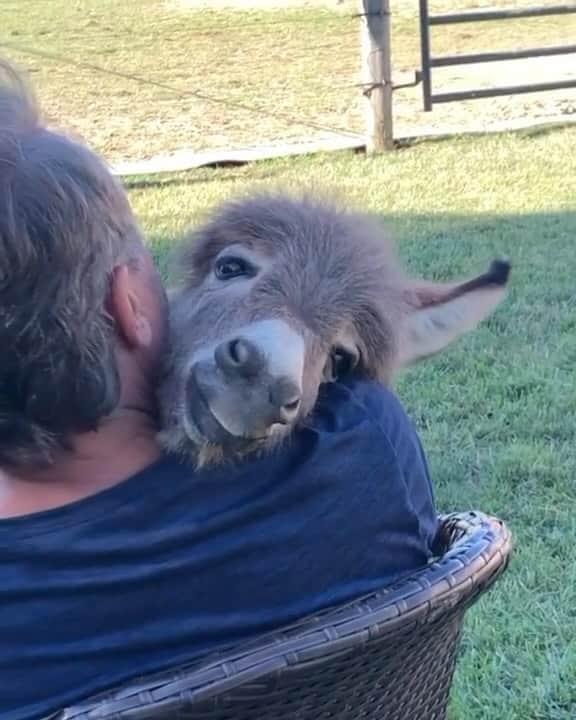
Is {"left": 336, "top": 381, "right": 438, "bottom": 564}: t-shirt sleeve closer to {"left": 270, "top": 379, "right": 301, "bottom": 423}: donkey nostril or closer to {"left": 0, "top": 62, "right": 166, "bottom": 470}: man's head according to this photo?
{"left": 270, "top": 379, "right": 301, "bottom": 423}: donkey nostril

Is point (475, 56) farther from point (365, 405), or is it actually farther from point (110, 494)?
point (110, 494)

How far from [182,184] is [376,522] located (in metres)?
6.38

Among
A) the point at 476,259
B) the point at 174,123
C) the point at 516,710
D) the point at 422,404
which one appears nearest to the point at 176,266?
the point at 516,710

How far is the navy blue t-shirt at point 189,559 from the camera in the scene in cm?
126

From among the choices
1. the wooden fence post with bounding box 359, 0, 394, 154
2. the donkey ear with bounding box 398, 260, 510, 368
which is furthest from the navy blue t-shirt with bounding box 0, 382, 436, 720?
the wooden fence post with bounding box 359, 0, 394, 154

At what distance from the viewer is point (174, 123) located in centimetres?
951

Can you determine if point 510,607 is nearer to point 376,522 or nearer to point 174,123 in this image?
point 376,522

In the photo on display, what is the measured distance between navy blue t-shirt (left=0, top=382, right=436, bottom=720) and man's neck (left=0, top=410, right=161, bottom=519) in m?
0.03

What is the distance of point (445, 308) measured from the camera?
169cm

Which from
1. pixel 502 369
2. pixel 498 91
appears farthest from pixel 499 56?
pixel 502 369

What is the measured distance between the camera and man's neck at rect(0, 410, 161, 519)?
134 centimetres

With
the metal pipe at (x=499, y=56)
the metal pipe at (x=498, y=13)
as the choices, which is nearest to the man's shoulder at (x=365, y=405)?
the metal pipe at (x=499, y=56)

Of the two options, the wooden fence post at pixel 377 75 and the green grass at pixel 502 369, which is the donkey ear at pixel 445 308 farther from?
the wooden fence post at pixel 377 75

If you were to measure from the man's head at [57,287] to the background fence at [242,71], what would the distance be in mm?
5834
